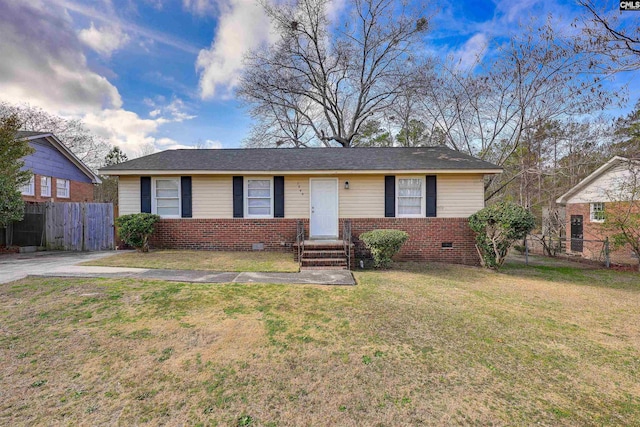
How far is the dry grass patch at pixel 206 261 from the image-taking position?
699cm

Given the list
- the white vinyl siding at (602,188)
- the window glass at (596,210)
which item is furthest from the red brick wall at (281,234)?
the window glass at (596,210)

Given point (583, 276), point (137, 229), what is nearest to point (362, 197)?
point (583, 276)

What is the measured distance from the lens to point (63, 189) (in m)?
17.1

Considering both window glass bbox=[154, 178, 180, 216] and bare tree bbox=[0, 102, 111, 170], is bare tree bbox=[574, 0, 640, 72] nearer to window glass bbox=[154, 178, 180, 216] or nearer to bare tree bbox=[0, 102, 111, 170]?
window glass bbox=[154, 178, 180, 216]

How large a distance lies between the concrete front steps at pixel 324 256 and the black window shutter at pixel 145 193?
584 cm

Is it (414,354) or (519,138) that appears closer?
(414,354)

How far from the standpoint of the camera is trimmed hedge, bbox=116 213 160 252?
8.68 m

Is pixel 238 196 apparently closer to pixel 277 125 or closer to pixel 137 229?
pixel 137 229

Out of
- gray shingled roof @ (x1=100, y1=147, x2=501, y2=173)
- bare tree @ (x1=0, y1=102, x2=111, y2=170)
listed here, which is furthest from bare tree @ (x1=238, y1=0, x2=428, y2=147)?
bare tree @ (x1=0, y1=102, x2=111, y2=170)

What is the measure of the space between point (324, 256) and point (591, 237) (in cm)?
1477

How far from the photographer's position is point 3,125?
29.9ft

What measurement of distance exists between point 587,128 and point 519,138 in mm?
3277

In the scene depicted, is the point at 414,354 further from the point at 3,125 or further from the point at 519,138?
the point at 519,138

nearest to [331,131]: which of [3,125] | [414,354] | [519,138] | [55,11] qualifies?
[519,138]
